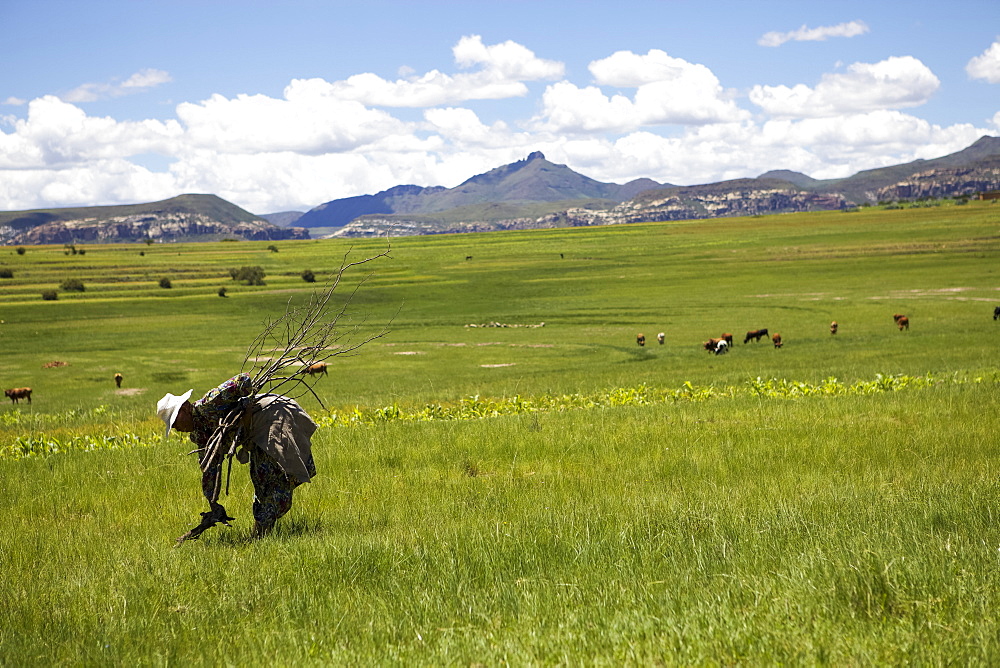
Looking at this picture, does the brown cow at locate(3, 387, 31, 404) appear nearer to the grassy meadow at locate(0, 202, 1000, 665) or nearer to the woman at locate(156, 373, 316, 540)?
the grassy meadow at locate(0, 202, 1000, 665)

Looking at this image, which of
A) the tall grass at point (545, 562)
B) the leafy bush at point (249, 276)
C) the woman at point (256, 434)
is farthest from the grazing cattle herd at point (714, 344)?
the leafy bush at point (249, 276)

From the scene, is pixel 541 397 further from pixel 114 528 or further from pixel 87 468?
pixel 114 528

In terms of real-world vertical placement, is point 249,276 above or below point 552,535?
above

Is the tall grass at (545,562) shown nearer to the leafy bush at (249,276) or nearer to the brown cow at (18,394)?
the brown cow at (18,394)

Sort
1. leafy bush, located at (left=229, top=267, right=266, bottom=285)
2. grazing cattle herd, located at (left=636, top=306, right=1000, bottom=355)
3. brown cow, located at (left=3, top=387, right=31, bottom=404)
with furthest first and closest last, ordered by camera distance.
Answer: leafy bush, located at (left=229, top=267, right=266, bottom=285), grazing cattle herd, located at (left=636, top=306, right=1000, bottom=355), brown cow, located at (left=3, top=387, right=31, bottom=404)

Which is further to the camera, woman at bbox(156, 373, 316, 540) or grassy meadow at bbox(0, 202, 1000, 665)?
woman at bbox(156, 373, 316, 540)

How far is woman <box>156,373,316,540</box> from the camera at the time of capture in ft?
23.5

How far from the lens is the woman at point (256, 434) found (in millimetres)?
7160

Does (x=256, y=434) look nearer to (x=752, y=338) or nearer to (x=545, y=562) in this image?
(x=545, y=562)

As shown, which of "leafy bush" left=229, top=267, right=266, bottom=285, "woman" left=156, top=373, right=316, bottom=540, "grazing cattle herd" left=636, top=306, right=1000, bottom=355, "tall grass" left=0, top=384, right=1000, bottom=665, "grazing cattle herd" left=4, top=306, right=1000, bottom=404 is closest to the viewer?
"tall grass" left=0, top=384, right=1000, bottom=665

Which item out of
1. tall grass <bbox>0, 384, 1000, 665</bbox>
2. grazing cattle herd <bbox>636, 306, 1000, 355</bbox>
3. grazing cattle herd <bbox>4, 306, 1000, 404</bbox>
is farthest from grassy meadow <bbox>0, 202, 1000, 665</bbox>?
grazing cattle herd <bbox>4, 306, 1000, 404</bbox>

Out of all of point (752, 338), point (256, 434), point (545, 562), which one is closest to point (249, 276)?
point (752, 338)

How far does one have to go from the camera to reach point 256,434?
24.0 feet

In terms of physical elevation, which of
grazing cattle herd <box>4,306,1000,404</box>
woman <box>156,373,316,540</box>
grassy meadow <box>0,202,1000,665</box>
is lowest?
grazing cattle herd <box>4,306,1000,404</box>
